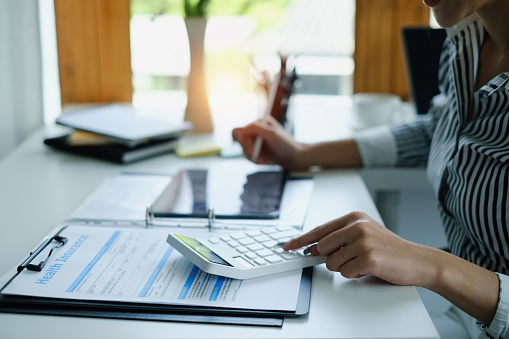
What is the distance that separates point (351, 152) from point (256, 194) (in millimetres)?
286

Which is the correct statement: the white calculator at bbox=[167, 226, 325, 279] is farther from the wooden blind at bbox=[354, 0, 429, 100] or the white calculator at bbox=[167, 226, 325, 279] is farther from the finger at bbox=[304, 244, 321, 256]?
the wooden blind at bbox=[354, 0, 429, 100]

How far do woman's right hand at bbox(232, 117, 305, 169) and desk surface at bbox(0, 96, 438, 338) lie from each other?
73 mm

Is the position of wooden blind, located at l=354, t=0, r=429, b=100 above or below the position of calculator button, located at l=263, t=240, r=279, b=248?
above

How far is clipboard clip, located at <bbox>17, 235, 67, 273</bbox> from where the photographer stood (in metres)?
0.79

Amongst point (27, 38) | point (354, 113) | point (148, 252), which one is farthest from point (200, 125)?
point (148, 252)

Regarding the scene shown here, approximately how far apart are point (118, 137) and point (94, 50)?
660 millimetres

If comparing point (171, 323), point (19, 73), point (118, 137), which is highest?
point (19, 73)

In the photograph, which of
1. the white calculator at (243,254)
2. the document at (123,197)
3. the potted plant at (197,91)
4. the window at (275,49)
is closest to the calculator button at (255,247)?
the white calculator at (243,254)

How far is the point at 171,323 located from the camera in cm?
69

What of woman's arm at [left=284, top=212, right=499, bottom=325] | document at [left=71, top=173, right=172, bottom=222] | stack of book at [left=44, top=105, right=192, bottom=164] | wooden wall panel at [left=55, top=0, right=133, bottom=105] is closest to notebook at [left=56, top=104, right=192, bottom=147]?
stack of book at [left=44, top=105, right=192, bottom=164]

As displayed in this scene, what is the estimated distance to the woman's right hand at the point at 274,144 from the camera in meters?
1.27

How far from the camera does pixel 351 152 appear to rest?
1308 millimetres

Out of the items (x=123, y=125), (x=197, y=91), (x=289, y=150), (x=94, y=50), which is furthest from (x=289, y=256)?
(x=94, y=50)

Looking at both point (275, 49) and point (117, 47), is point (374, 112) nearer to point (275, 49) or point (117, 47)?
point (275, 49)
